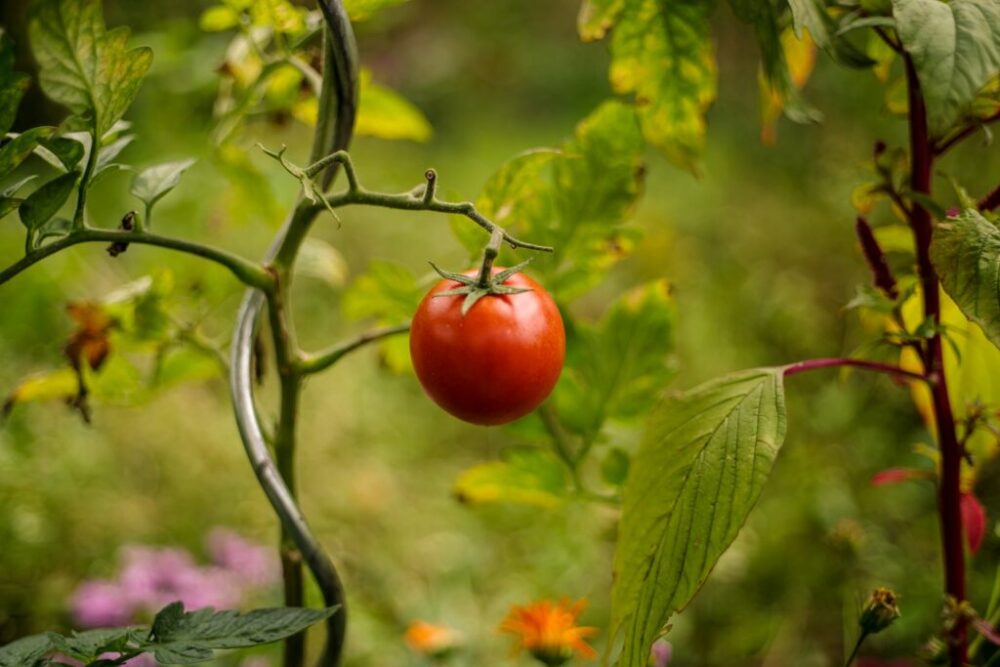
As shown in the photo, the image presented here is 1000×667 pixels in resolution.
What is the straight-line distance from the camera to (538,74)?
358 cm

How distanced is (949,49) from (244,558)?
928 millimetres

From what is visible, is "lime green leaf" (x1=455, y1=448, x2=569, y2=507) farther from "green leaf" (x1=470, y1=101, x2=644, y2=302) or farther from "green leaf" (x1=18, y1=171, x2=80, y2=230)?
"green leaf" (x1=18, y1=171, x2=80, y2=230)

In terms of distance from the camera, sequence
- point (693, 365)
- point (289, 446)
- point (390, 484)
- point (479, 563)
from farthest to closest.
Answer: point (693, 365)
point (390, 484)
point (479, 563)
point (289, 446)

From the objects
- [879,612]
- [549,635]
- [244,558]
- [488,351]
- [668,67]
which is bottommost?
[244,558]

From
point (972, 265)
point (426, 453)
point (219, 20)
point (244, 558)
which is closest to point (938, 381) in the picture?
point (972, 265)

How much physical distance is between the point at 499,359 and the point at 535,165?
149mm

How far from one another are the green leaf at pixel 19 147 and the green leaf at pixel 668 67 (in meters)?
0.36

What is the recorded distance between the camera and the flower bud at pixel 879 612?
54cm

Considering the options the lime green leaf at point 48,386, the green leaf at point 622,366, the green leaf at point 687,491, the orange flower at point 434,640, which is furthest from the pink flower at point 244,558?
the green leaf at point 687,491

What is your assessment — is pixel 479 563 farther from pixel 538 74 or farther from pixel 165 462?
pixel 538 74

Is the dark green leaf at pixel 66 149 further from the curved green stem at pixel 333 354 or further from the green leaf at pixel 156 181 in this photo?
the curved green stem at pixel 333 354

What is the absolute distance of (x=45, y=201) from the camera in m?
0.42

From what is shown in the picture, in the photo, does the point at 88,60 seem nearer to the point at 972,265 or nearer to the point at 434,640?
the point at 972,265

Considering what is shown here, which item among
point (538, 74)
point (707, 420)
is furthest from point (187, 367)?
point (538, 74)
